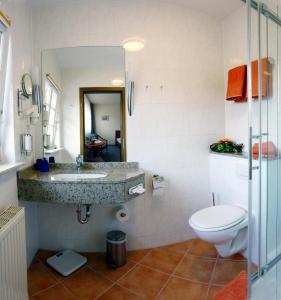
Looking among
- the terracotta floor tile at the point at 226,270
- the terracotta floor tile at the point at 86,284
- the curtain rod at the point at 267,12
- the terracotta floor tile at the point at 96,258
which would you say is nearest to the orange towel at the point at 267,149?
the curtain rod at the point at 267,12

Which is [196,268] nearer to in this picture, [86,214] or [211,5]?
[86,214]

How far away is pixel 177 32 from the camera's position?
2.11 m

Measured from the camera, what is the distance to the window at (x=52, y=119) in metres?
2.03

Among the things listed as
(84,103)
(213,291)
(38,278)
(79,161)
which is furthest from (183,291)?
(84,103)

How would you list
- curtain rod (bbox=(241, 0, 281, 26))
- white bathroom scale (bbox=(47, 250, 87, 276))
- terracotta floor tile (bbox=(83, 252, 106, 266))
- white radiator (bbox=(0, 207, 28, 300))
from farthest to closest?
terracotta floor tile (bbox=(83, 252, 106, 266))
white bathroom scale (bbox=(47, 250, 87, 276))
curtain rod (bbox=(241, 0, 281, 26))
white radiator (bbox=(0, 207, 28, 300))

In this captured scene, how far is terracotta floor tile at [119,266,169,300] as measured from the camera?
5.13 feet

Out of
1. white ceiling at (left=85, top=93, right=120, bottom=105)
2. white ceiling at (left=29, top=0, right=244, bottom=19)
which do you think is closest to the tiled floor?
white ceiling at (left=85, top=93, right=120, bottom=105)

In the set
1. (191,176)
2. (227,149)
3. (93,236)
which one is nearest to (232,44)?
(227,149)

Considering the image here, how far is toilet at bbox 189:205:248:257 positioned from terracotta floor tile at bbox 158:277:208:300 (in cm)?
36

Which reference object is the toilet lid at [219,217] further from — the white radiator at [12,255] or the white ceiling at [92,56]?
the white ceiling at [92,56]

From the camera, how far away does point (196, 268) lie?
1.81 metres

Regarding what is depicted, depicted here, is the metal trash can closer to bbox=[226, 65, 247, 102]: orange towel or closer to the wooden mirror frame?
the wooden mirror frame

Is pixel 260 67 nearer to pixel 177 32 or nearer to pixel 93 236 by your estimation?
pixel 177 32

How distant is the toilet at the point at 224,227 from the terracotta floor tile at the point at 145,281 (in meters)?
0.49
